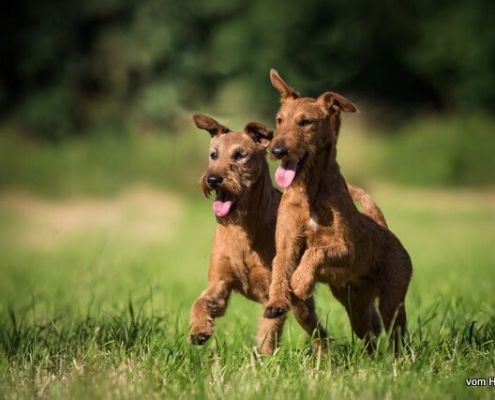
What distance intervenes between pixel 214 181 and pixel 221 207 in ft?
0.56

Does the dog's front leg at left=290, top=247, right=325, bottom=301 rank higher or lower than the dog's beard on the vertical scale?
lower

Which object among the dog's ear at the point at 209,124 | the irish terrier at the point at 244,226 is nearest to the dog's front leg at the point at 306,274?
the irish terrier at the point at 244,226

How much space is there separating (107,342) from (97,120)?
2431 cm

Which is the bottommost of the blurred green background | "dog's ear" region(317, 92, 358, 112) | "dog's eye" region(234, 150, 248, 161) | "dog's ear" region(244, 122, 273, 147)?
"dog's eye" region(234, 150, 248, 161)

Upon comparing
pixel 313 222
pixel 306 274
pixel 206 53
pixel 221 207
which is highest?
pixel 206 53

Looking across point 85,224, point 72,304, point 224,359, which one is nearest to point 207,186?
point 224,359

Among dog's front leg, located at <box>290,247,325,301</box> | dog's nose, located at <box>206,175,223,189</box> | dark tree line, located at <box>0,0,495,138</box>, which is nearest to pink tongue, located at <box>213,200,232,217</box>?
dog's nose, located at <box>206,175,223,189</box>

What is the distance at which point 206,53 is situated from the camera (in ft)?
98.3

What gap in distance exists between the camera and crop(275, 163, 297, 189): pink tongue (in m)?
5.41

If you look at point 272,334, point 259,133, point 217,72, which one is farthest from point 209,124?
point 217,72

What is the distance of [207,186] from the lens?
5.91 meters

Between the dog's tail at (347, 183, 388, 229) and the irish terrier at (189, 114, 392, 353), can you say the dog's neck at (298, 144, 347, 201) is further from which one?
the dog's tail at (347, 183, 388, 229)

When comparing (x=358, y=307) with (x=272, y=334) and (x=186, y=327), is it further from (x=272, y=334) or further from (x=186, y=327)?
(x=186, y=327)

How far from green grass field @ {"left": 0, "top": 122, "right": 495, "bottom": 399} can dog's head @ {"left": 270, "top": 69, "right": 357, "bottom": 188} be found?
1146 mm
